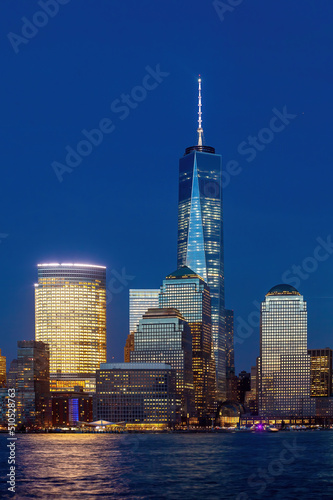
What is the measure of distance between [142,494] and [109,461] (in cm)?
5408

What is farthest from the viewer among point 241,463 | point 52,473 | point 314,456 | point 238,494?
point 314,456

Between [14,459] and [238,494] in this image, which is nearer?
[238,494]

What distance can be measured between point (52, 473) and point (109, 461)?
2772 cm

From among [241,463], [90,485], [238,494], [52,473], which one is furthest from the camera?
[241,463]

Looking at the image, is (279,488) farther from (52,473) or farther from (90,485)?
(52,473)

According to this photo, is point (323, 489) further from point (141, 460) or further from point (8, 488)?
point (141, 460)

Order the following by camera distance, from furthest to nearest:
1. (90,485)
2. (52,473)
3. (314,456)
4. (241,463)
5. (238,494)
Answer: (314,456) → (241,463) → (52,473) → (90,485) → (238,494)

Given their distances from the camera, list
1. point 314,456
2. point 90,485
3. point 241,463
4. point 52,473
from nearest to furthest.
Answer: point 90,485
point 52,473
point 241,463
point 314,456

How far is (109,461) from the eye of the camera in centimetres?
17550

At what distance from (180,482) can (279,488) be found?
1579 centimetres

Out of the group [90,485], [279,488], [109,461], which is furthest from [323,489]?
[109,461]

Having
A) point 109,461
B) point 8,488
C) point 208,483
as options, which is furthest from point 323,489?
point 109,461

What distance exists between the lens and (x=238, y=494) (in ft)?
401

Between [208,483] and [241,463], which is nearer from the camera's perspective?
→ [208,483]
